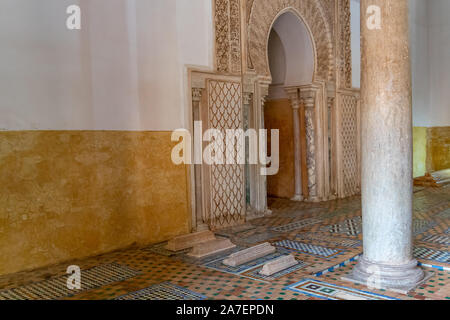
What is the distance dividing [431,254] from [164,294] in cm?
286

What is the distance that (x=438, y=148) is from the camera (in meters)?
12.6

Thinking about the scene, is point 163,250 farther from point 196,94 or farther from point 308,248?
point 196,94

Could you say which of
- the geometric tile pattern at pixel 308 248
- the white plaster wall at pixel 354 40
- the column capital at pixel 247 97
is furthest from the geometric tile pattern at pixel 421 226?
the white plaster wall at pixel 354 40

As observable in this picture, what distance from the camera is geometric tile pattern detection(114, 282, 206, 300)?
354cm

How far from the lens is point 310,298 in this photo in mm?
3432

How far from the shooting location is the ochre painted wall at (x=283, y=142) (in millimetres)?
8672

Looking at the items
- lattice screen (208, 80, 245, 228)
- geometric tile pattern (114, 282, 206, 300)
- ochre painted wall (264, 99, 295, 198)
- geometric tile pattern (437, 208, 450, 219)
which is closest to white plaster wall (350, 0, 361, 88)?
ochre painted wall (264, 99, 295, 198)

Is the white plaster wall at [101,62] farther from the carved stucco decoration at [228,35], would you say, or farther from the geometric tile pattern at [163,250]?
the geometric tile pattern at [163,250]

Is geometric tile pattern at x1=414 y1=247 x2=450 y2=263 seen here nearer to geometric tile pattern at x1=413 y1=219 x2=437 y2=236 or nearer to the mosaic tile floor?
the mosaic tile floor

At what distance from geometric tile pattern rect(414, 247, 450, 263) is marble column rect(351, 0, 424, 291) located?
2.46ft
